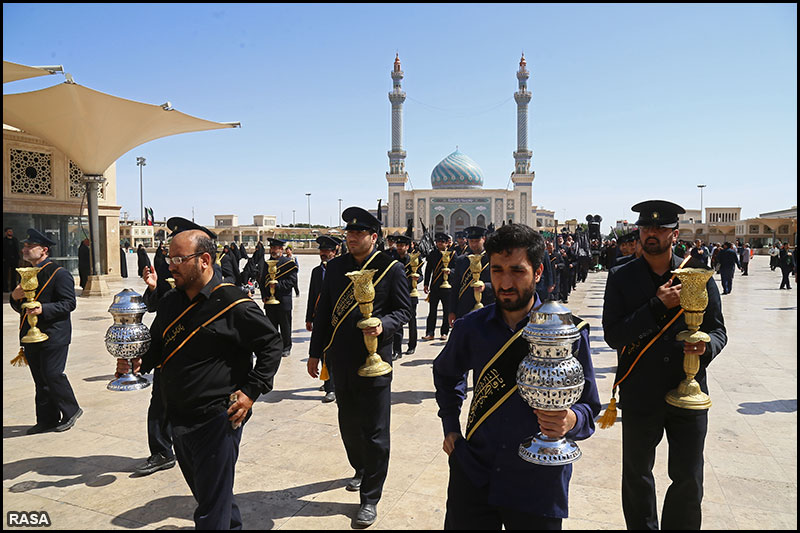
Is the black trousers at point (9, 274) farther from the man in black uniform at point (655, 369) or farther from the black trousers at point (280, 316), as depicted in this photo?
the man in black uniform at point (655, 369)

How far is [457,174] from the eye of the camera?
224 feet

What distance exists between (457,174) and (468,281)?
62.2 meters

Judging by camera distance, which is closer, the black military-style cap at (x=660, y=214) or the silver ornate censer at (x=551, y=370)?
the silver ornate censer at (x=551, y=370)

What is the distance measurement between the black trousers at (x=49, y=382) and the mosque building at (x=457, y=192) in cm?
6163

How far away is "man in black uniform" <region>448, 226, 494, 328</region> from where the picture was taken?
22.6 ft

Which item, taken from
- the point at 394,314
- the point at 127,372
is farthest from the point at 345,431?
the point at 127,372

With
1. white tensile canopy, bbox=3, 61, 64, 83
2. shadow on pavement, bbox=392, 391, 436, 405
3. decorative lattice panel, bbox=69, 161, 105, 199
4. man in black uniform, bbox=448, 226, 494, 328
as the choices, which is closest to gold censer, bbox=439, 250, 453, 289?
man in black uniform, bbox=448, 226, 494, 328

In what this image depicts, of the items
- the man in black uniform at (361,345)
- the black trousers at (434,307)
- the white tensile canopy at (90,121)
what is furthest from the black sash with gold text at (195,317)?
the white tensile canopy at (90,121)

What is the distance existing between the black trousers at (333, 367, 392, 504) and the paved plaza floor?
237mm

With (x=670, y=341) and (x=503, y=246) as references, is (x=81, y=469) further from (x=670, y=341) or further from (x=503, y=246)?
(x=670, y=341)

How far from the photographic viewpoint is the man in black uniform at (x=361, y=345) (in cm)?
346

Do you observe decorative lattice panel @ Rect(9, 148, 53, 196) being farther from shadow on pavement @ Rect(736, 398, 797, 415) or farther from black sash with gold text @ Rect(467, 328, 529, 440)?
shadow on pavement @ Rect(736, 398, 797, 415)

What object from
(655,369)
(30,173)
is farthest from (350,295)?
(30,173)

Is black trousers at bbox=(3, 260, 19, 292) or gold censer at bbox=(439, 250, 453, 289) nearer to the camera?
gold censer at bbox=(439, 250, 453, 289)
